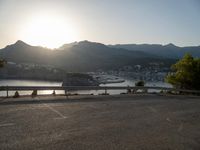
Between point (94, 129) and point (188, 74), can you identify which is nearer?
point (94, 129)

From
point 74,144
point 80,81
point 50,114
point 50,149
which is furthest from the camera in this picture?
point 80,81

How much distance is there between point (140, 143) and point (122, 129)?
157 cm

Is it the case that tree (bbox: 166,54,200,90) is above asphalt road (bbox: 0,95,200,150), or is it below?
above

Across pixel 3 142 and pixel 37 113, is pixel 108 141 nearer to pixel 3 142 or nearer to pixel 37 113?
pixel 3 142

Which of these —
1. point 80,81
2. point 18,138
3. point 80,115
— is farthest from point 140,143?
point 80,81

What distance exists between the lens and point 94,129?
355 inches

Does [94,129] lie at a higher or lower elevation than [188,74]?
lower

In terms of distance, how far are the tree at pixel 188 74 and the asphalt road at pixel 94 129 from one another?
2567 centimetres

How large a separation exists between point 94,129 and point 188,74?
31.9 meters

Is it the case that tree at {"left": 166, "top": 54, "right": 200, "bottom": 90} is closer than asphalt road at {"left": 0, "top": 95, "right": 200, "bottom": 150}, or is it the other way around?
asphalt road at {"left": 0, "top": 95, "right": 200, "bottom": 150}

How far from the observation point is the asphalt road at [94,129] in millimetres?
7281

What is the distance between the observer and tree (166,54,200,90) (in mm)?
37594

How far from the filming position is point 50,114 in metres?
11.4

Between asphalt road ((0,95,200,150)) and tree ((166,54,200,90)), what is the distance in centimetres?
2567
